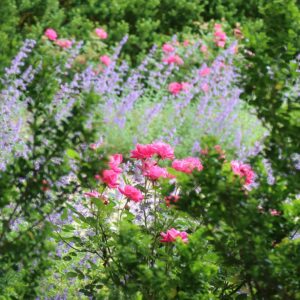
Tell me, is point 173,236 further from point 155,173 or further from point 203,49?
point 203,49

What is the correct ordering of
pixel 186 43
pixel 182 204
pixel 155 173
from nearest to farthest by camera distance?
pixel 182 204 → pixel 155 173 → pixel 186 43

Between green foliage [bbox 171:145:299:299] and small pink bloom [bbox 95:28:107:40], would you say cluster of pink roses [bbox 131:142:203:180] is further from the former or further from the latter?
small pink bloom [bbox 95:28:107:40]

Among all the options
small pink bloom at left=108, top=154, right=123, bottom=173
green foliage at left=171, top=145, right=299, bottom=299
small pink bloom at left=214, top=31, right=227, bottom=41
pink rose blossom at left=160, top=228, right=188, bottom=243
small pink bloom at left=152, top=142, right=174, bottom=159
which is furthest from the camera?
small pink bloom at left=214, top=31, right=227, bottom=41

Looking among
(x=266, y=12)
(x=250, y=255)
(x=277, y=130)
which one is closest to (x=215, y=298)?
(x=250, y=255)

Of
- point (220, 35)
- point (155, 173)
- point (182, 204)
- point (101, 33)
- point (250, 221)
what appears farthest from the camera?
point (220, 35)

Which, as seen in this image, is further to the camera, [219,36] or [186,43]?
[219,36]

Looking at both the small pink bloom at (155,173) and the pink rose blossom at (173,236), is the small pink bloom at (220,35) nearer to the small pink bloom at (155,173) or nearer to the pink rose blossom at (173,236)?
the small pink bloom at (155,173)

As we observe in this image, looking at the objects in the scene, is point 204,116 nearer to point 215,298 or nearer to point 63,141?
point 215,298

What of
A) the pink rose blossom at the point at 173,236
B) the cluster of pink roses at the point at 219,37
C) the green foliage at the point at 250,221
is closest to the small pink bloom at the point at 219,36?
the cluster of pink roses at the point at 219,37

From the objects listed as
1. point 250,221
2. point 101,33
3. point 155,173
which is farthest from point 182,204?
point 101,33

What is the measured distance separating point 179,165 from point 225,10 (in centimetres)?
840

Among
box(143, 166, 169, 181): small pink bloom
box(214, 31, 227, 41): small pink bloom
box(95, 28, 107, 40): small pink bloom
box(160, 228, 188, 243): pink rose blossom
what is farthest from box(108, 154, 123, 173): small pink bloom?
box(214, 31, 227, 41): small pink bloom

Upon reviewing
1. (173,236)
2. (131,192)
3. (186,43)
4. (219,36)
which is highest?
(219,36)

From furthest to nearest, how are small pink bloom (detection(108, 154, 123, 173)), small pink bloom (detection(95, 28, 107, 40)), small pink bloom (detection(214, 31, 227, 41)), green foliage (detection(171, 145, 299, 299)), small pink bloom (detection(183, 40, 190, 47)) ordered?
small pink bloom (detection(214, 31, 227, 41)) < small pink bloom (detection(183, 40, 190, 47)) < small pink bloom (detection(95, 28, 107, 40)) < small pink bloom (detection(108, 154, 123, 173)) < green foliage (detection(171, 145, 299, 299))
